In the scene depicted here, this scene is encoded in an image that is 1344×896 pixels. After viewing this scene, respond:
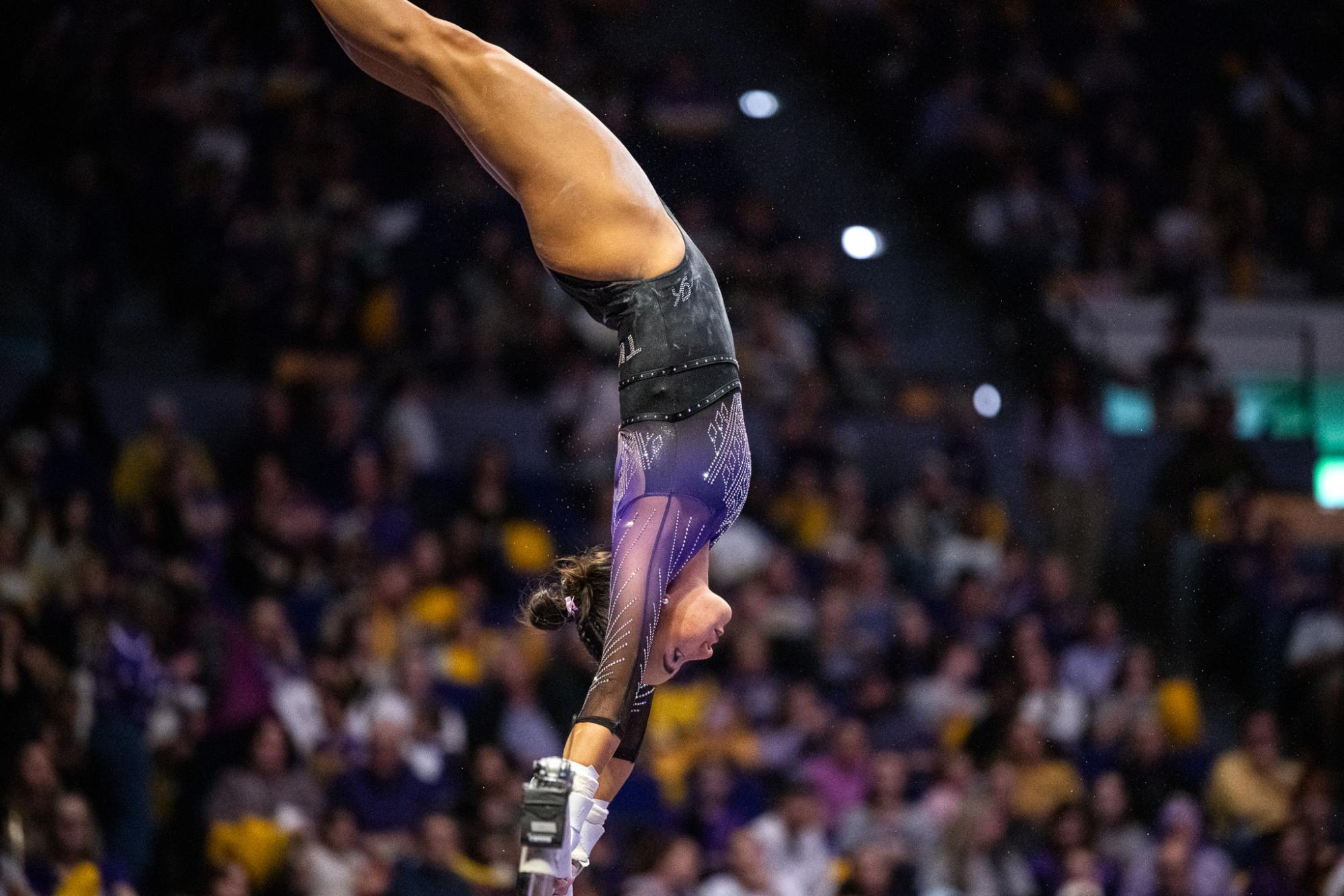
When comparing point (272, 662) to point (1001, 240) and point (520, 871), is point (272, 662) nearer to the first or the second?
point (520, 871)

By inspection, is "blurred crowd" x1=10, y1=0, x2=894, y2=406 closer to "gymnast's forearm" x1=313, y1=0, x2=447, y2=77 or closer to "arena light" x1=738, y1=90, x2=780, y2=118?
"arena light" x1=738, y1=90, x2=780, y2=118

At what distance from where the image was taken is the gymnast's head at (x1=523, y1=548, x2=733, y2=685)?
14.2ft

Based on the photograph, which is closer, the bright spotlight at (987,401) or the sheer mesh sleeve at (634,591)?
the sheer mesh sleeve at (634,591)

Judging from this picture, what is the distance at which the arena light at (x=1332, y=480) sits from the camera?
11.4 metres

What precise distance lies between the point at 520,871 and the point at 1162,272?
8954mm

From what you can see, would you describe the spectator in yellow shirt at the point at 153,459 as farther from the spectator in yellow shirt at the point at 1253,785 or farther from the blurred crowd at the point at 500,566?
the spectator in yellow shirt at the point at 1253,785

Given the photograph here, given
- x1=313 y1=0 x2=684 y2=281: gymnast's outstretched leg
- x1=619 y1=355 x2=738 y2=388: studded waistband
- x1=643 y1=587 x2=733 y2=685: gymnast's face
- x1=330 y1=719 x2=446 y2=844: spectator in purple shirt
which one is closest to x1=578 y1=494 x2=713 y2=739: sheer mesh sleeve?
x1=643 y1=587 x2=733 y2=685: gymnast's face

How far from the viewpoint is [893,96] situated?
1222cm

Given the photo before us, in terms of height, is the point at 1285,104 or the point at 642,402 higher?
the point at 1285,104

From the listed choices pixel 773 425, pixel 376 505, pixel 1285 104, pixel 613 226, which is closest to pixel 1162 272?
pixel 1285 104

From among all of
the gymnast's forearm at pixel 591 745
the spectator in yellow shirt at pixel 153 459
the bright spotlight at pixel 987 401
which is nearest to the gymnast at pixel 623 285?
the gymnast's forearm at pixel 591 745

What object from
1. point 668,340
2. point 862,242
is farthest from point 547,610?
point 862,242

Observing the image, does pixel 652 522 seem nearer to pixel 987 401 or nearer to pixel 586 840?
pixel 586 840

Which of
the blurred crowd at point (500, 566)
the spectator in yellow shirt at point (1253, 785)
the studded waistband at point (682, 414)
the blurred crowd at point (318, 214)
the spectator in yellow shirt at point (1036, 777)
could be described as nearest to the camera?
the studded waistband at point (682, 414)
